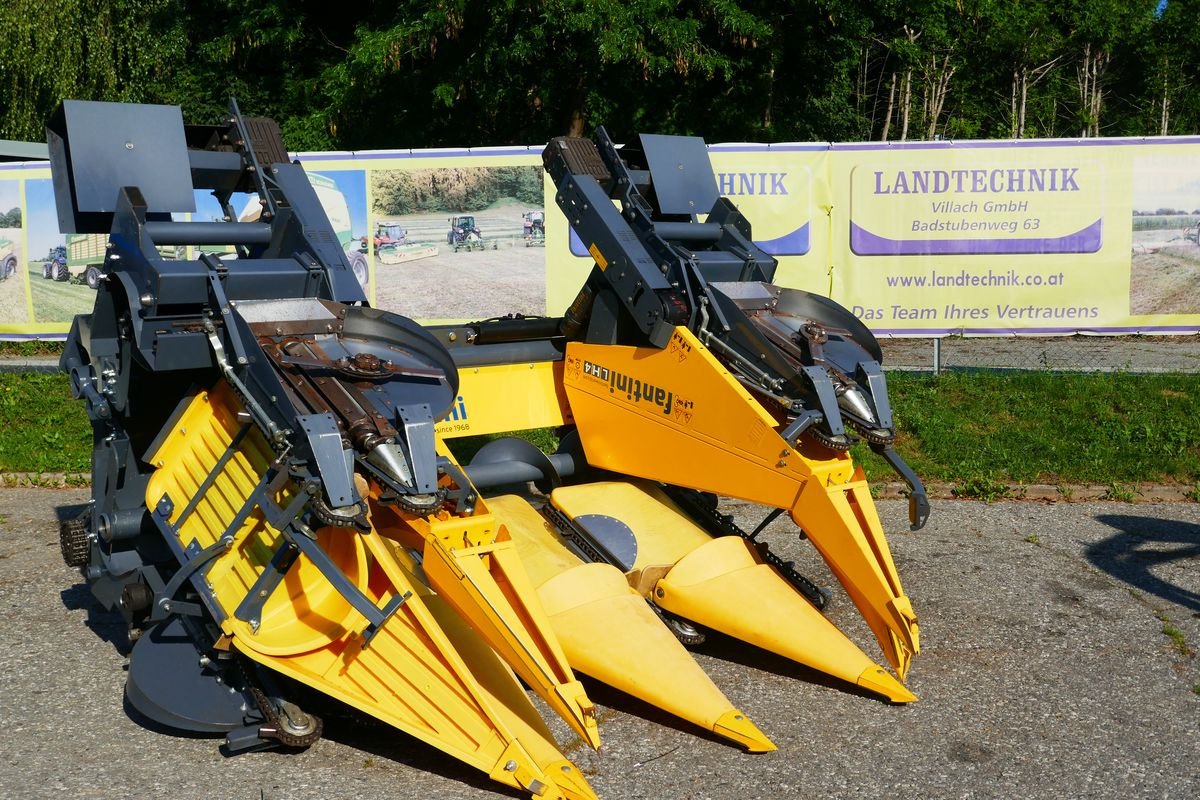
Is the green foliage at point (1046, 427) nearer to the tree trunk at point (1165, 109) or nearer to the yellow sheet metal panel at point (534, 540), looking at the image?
the yellow sheet metal panel at point (534, 540)

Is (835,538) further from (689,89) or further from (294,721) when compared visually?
(689,89)

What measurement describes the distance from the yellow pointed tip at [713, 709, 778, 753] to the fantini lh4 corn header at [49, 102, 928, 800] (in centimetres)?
1

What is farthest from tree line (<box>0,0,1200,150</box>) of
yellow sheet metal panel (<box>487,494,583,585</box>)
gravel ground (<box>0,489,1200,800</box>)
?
gravel ground (<box>0,489,1200,800</box>)

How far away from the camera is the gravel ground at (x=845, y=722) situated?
428 centimetres

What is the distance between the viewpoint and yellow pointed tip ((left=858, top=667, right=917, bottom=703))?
494 centimetres

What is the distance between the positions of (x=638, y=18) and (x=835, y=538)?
13006 mm

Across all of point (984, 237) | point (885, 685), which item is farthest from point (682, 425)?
point (984, 237)

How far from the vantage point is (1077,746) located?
4578 mm

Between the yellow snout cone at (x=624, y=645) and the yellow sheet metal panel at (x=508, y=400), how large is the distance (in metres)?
1.40

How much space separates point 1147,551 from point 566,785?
4.60 meters

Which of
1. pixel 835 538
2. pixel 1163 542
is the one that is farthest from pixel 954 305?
pixel 835 538

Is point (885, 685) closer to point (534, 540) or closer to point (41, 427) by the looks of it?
point (534, 540)

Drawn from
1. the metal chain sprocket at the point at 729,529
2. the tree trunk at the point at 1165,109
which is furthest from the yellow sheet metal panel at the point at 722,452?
the tree trunk at the point at 1165,109

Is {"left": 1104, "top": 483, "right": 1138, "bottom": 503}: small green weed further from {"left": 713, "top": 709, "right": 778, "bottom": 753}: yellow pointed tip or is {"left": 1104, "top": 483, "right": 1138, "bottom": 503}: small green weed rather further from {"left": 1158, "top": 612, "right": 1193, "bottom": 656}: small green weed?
{"left": 713, "top": 709, "right": 778, "bottom": 753}: yellow pointed tip
